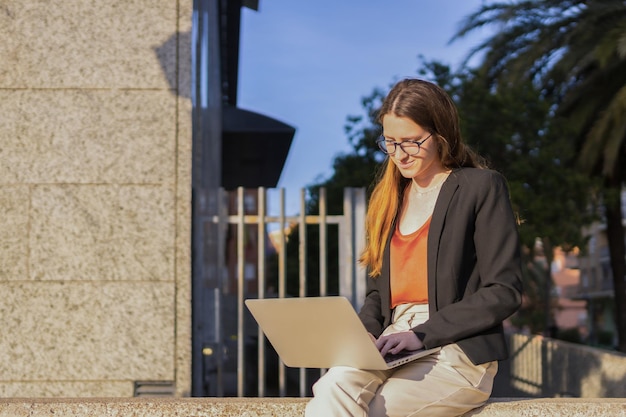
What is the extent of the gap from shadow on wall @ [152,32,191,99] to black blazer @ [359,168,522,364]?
3146 mm

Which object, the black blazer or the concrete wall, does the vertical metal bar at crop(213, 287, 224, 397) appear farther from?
the black blazer

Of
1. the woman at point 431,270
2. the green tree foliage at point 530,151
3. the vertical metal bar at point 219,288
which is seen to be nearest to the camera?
the woman at point 431,270

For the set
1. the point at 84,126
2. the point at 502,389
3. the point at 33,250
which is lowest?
the point at 502,389

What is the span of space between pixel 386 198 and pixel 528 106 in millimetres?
15222

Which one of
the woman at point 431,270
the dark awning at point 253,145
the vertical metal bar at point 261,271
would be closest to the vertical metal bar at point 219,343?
the vertical metal bar at point 261,271

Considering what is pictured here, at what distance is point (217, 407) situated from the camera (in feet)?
10.1

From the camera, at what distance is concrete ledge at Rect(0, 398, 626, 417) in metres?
2.99

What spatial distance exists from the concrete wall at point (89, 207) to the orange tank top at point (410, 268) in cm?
284

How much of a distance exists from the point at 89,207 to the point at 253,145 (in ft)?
23.5

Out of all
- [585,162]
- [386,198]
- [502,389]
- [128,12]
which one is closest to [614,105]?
[585,162]

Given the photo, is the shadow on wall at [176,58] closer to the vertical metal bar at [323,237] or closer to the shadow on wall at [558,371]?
the vertical metal bar at [323,237]

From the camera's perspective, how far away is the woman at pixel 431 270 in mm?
2697

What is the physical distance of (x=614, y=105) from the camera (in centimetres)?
1534

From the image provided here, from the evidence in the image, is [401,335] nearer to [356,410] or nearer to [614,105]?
[356,410]
